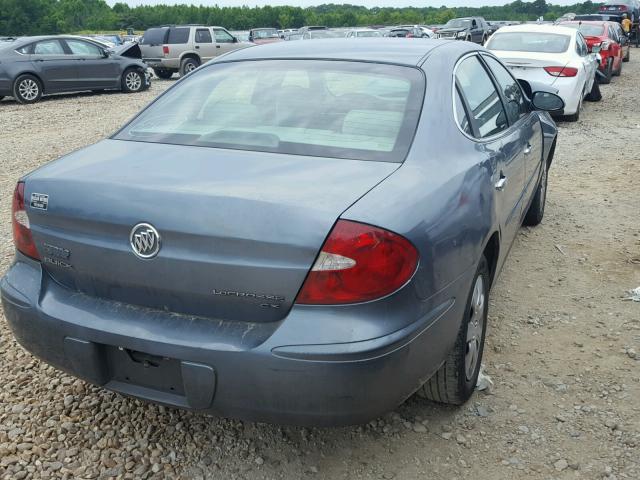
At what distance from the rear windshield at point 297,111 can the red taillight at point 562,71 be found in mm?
7971

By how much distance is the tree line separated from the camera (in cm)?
7769

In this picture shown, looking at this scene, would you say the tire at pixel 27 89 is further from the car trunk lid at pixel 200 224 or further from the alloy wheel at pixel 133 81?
the car trunk lid at pixel 200 224

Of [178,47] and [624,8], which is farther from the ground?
[624,8]

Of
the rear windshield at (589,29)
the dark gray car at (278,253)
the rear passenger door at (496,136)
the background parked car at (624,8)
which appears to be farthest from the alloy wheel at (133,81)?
the background parked car at (624,8)

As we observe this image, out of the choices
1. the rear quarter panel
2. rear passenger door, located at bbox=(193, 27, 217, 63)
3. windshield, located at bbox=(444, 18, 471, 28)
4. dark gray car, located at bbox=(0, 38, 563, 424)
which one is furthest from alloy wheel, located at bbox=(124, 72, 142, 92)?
windshield, located at bbox=(444, 18, 471, 28)

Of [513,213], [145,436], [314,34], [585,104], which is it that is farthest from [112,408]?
[314,34]

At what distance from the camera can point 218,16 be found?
87812mm

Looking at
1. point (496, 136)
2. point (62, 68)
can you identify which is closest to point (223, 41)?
point (62, 68)

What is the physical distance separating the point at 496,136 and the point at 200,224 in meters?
1.90

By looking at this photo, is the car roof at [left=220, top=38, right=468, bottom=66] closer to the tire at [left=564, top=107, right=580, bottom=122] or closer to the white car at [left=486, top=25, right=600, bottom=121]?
the white car at [left=486, top=25, right=600, bottom=121]

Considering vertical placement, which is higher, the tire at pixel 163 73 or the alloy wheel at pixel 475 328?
the alloy wheel at pixel 475 328

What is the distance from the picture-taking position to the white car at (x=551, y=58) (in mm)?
10102

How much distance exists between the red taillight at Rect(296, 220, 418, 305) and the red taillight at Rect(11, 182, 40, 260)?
116 centimetres

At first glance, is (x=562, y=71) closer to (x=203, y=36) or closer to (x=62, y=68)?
(x=62, y=68)
